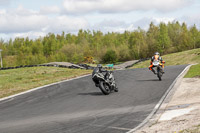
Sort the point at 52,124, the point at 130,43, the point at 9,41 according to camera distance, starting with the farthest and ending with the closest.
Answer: the point at 9,41
the point at 130,43
the point at 52,124

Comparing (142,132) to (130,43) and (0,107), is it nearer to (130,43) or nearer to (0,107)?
(0,107)

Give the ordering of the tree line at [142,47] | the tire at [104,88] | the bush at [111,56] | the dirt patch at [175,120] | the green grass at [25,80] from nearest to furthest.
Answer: the dirt patch at [175,120] < the tire at [104,88] < the green grass at [25,80] < the tree line at [142,47] < the bush at [111,56]

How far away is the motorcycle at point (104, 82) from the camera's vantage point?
522 inches

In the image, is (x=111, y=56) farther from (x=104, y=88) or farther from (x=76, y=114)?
(x=76, y=114)

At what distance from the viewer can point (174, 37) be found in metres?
112

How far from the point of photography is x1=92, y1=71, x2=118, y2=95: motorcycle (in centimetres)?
1326

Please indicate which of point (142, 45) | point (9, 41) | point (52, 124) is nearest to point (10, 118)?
point (52, 124)

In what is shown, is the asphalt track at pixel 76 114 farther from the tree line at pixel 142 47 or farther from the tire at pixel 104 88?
the tree line at pixel 142 47

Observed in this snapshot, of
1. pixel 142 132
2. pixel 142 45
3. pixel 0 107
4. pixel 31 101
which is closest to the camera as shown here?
pixel 142 132

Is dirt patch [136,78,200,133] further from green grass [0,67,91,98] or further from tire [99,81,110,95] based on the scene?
green grass [0,67,91,98]

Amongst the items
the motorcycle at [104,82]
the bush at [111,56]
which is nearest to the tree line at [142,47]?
the bush at [111,56]

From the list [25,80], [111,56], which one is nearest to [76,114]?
[25,80]

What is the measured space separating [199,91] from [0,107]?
29.2ft

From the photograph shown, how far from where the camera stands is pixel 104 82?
13625 millimetres
